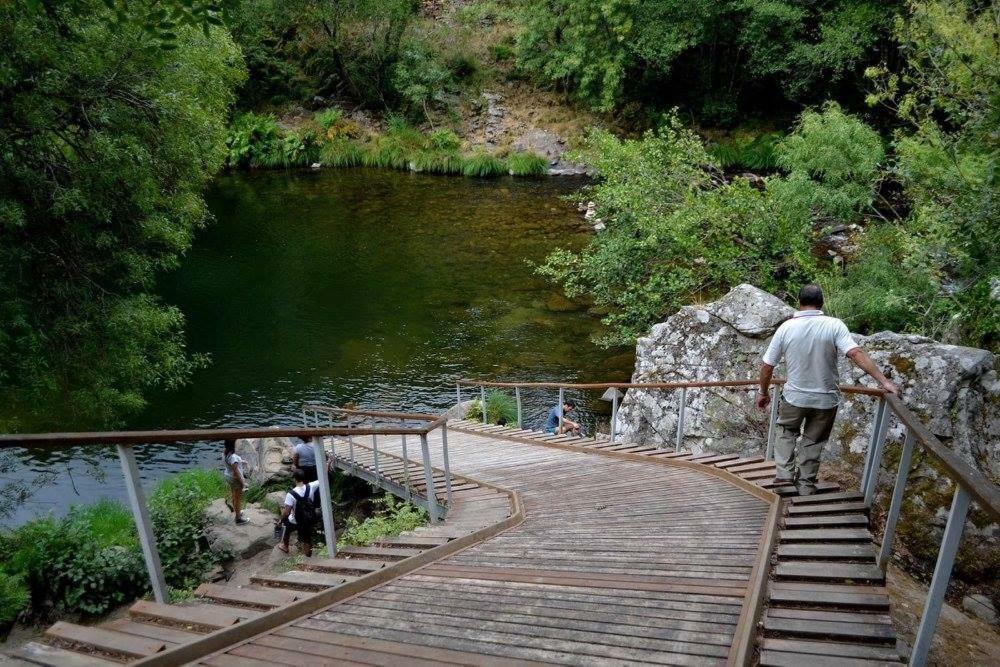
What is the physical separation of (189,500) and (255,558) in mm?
1638

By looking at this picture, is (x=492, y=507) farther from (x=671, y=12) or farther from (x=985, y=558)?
(x=671, y=12)

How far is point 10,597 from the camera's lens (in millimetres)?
8742

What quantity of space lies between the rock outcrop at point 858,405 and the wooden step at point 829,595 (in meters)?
4.85

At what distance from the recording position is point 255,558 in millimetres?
→ 10750

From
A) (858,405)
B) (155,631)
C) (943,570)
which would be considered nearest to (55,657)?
(155,631)

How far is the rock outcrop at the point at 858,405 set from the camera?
852cm

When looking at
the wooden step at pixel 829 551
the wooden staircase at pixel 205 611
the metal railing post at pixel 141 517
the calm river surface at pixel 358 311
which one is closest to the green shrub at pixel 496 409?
the calm river surface at pixel 358 311

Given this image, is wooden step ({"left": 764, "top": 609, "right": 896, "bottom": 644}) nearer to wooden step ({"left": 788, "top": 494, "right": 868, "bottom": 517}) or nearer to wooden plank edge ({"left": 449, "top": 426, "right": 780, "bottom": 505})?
wooden step ({"left": 788, "top": 494, "right": 868, "bottom": 517})

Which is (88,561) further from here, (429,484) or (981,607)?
(981,607)

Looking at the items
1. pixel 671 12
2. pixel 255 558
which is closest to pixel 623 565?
pixel 255 558

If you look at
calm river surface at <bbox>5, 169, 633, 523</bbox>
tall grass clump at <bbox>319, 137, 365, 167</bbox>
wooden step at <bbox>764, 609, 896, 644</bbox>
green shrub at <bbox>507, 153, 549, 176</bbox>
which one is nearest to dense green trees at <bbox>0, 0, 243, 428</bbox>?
calm river surface at <bbox>5, 169, 633, 523</bbox>

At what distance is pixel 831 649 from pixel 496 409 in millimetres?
13574

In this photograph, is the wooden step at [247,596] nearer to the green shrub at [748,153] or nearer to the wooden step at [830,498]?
the wooden step at [830,498]

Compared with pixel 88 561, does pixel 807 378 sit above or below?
above
